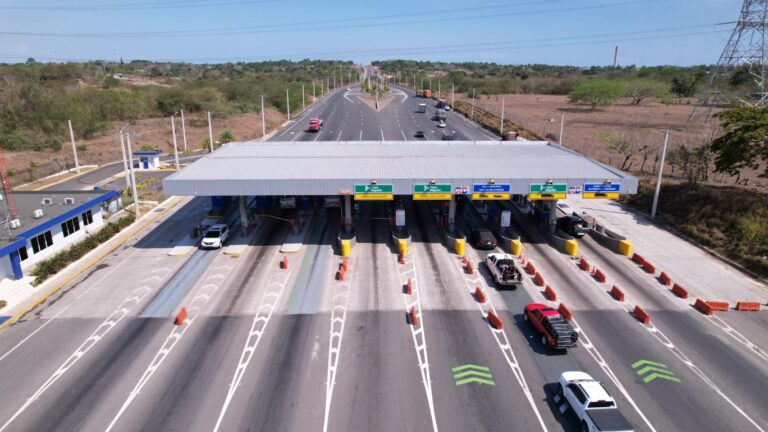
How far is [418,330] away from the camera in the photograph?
2617 cm

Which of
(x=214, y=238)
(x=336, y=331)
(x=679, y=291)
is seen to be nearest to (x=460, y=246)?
(x=336, y=331)

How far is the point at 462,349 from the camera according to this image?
80.0 feet

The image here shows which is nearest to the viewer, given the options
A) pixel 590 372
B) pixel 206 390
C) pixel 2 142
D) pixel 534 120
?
pixel 206 390

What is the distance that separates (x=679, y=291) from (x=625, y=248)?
22.7 ft

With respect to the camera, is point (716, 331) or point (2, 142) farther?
point (2, 142)

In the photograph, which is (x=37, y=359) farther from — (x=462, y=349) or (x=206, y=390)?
(x=462, y=349)

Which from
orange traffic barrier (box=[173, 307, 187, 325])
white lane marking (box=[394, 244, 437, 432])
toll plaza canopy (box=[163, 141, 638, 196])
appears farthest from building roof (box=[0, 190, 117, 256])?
white lane marking (box=[394, 244, 437, 432])

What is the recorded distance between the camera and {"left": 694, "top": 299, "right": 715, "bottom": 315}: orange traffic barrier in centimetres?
2831

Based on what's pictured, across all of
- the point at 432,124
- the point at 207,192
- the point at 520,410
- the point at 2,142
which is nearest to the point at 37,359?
the point at 207,192

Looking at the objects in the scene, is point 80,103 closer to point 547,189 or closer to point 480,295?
point 547,189

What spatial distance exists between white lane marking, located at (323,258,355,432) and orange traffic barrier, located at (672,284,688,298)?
22237 mm

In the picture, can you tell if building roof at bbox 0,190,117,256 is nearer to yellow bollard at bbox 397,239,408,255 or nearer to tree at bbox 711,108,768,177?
yellow bollard at bbox 397,239,408,255

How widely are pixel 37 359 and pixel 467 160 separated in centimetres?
3508

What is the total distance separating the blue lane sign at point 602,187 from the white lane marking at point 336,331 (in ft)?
64.3
